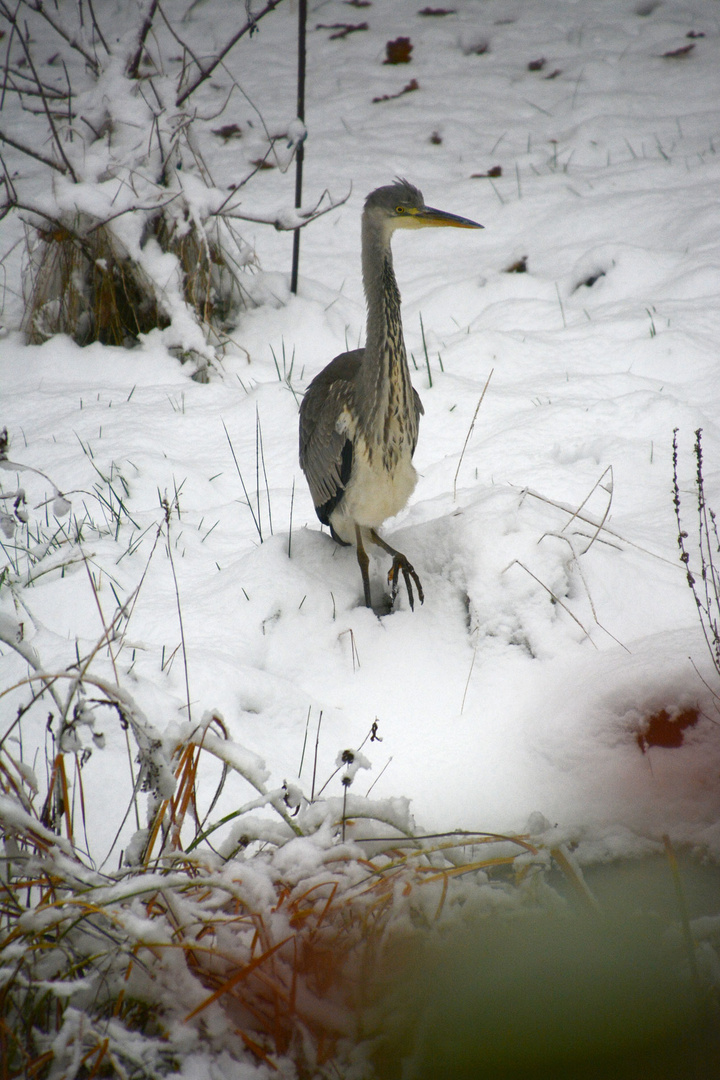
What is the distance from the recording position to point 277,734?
2078 mm

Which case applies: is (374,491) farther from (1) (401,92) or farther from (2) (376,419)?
(1) (401,92)

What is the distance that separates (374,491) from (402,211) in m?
1.00

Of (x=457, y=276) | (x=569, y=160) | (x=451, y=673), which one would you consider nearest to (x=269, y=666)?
(x=451, y=673)

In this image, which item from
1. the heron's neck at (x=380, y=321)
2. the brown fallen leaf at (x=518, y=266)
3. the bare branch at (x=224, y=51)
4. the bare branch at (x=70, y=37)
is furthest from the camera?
the brown fallen leaf at (x=518, y=266)

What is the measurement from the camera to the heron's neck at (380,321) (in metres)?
2.56

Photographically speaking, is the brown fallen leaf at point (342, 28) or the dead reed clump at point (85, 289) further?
the brown fallen leaf at point (342, 28)

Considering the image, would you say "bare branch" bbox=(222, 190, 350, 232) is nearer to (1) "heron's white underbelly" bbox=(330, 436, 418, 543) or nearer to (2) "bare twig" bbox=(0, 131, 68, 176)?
(2) "bare twig" bbox=(0, 131, 68, 176)

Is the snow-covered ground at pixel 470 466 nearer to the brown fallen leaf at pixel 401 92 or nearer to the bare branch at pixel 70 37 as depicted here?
the brown fallen leaf at pixel 401 92

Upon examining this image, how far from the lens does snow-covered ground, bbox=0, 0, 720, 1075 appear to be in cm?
195

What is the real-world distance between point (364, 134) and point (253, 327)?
303 centimetres

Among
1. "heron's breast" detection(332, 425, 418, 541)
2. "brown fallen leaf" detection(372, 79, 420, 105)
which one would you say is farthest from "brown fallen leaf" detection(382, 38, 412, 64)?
"heron's breast" detection(332, 425, 418, 541)

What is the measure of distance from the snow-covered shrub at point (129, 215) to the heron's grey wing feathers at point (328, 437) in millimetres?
1599

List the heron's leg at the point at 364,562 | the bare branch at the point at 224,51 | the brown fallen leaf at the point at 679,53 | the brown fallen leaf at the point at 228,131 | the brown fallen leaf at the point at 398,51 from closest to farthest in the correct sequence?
the heron's leg at the point at 364,562 → the bare branch at the point at 224,51 → the brown fallen leaf at the point at 679,53 → the brown fallen leaf at the point at 228,131 → the brown fallen leaf at the point at 398,51

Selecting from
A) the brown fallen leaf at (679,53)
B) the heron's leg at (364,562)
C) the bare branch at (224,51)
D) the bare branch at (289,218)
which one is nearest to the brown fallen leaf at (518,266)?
the bare branch at (289,218)
